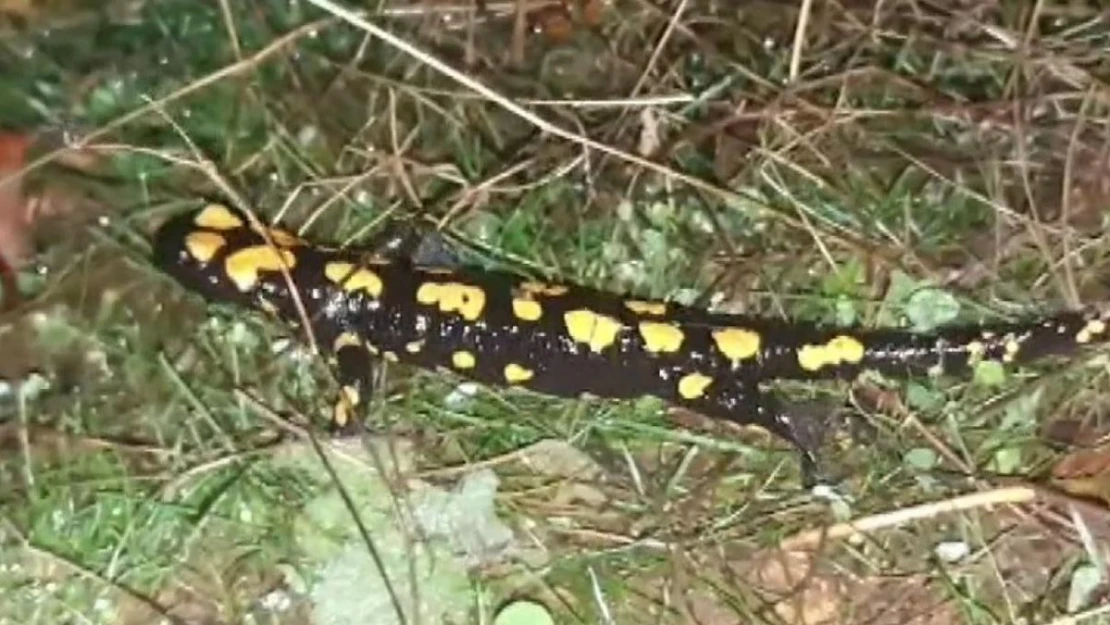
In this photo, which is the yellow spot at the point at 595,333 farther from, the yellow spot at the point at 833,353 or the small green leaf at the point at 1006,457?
the small green leaf at the point at 1006,457

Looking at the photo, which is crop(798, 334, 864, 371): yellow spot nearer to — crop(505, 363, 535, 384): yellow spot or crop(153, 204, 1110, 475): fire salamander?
crop(153, 204, 1110, 475): fire salamander

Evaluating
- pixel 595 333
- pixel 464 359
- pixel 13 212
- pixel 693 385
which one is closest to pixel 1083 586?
pixel 693 385

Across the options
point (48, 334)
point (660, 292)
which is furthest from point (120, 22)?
point (660, 292)

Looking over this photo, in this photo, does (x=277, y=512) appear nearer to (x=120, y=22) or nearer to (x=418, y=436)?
(x=418, y=436)

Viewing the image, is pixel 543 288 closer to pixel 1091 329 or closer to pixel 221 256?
pixel 221 256

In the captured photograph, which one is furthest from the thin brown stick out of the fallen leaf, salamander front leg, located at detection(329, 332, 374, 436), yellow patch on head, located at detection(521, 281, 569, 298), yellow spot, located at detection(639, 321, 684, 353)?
the fallen leaf
